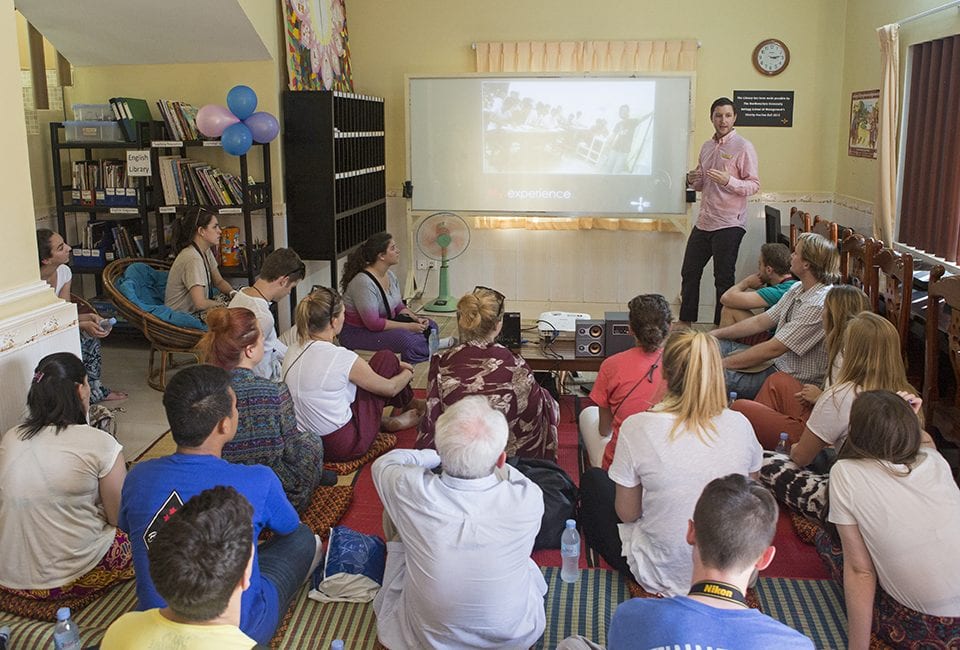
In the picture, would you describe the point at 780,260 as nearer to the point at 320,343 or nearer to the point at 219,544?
the point at 320,343

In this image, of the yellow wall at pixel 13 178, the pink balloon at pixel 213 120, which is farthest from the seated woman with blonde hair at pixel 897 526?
the pink balloon at pixel 213 120

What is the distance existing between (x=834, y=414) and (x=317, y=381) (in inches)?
80.0

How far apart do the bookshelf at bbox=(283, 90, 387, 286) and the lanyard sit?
5315mm

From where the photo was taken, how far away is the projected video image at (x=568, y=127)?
24.3 feet

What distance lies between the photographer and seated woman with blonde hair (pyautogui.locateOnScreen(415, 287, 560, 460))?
12.0 ft

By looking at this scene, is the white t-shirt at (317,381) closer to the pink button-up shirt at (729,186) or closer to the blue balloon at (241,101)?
the blue balloon at (241,101)

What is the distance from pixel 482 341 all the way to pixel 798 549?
4.75ft

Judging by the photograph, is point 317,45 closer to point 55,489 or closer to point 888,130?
point 888,130

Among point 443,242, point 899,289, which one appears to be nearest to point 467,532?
point 899,289

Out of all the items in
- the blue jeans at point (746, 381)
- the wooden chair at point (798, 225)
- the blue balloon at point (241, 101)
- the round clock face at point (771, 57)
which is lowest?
the blue jeans at point (746, 381)

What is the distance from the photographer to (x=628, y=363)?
3582mm

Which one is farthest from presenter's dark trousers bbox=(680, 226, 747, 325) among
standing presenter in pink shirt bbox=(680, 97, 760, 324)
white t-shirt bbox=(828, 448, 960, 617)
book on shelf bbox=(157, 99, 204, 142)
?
white t-shirt bbox=(828, 448, 960, 617)

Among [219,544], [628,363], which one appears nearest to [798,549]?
[628,363]

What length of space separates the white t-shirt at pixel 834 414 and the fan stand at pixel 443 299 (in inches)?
178
